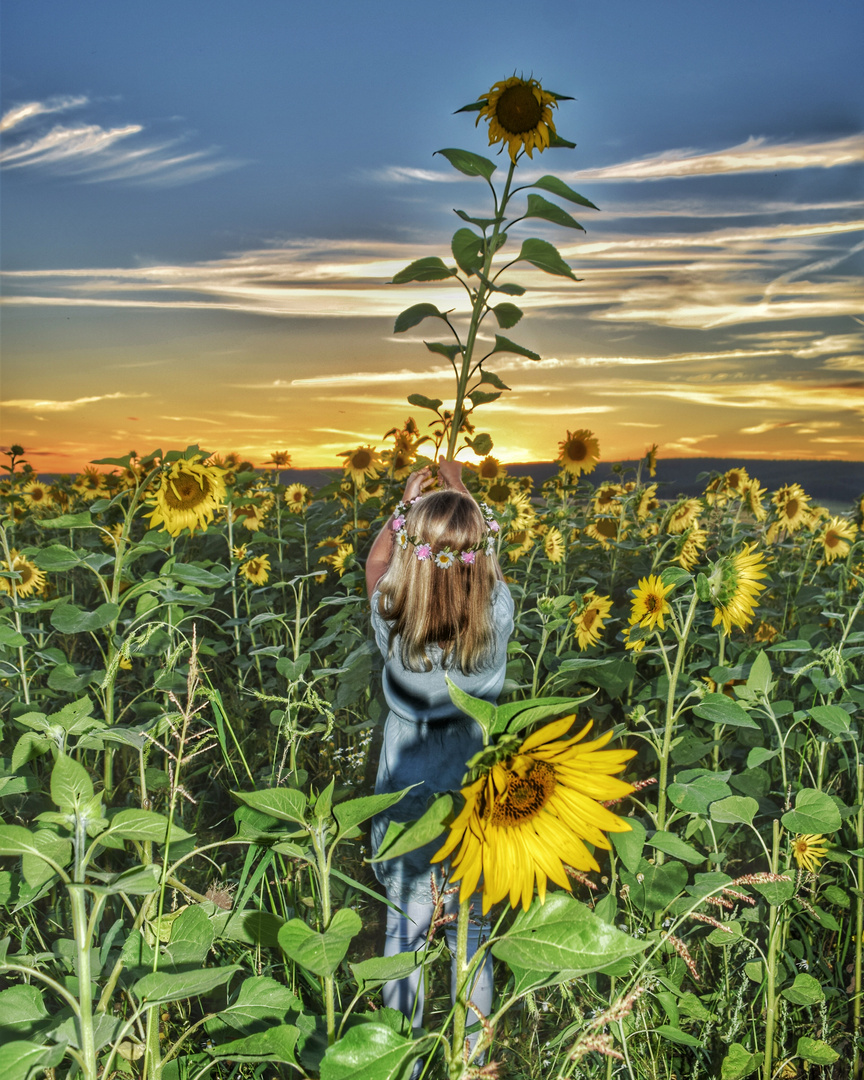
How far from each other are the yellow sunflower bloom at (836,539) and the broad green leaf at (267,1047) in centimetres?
344

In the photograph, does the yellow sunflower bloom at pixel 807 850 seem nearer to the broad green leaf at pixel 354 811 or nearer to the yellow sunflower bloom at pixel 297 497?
the broad green leaf at pixel 354 811

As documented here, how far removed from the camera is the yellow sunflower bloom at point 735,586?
1801 mm

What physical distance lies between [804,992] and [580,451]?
3680 millimetres

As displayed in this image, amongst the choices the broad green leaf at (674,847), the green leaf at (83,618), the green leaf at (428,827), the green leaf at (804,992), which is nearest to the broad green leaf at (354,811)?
the green leaf at (428,827)

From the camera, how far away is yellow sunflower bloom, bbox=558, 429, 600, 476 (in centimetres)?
498

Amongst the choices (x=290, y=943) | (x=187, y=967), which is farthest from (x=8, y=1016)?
(x=290, y=943)

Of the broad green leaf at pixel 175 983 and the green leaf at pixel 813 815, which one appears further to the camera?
the green leaf at pixel 813 815

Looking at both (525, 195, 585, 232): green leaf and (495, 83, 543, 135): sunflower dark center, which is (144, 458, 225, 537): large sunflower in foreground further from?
(495, 83, 543, 135): sunflower dark center

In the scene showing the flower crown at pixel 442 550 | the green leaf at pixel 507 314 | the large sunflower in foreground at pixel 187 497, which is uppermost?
the green leaf at pixel 507 314

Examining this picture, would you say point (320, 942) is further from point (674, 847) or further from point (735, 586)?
point (735, 586)

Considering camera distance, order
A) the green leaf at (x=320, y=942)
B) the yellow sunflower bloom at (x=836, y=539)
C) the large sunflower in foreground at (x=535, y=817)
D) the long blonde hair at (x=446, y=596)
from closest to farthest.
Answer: the large sunflower in foreground at (x=535, y=817) → the green leaf at (x=320, y=942) → the long blonde hair at (x=446, y=596) → the yellow sunflower bloom at (x=836, y=539)

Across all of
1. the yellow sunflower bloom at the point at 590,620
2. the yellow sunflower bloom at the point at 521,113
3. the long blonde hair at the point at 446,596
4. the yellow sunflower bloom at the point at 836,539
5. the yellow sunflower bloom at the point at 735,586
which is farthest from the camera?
the yellow sunflower bloom at the point at 836,539

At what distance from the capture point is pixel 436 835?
0.74m

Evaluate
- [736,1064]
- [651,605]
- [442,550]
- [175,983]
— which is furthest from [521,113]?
[736,1064]
